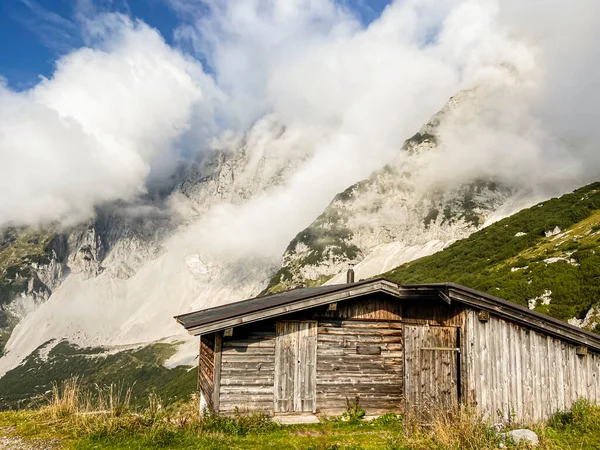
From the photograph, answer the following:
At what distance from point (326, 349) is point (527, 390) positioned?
6153 millimetres

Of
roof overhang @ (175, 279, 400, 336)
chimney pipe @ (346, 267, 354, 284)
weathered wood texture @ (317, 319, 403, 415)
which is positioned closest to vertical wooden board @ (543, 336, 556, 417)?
roof overhang @ (175, 279, 400, 336)

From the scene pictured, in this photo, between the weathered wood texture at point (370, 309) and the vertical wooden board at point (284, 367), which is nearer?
the vertical wooden board at point (284, 367)

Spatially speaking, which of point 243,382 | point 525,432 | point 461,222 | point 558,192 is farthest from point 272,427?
point 461,222

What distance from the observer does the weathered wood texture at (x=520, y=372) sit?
12.1 metres

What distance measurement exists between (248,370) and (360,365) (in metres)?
3.88

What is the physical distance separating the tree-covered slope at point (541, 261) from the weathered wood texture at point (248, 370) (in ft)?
67.2

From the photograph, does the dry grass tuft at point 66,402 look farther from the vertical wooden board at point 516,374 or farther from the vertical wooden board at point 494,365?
the vertical wooden board at point 516,374

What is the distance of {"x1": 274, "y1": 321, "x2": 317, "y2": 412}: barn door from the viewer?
581 inches

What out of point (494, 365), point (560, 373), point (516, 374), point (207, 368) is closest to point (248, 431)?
point (207, 368)

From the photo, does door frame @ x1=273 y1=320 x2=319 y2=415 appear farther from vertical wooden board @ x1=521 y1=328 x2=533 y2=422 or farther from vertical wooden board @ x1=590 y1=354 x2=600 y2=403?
vertical wooden board @ x1=590 y1=354 x2=600 y2=403

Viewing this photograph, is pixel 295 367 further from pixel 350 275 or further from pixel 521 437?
pixel 521 437

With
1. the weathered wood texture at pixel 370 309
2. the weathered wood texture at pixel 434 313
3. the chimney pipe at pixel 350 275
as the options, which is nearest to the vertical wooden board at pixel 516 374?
the weathered wood texture at pixel 434 313

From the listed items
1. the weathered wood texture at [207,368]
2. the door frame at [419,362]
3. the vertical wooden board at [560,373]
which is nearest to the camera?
the door frame at [419,362]

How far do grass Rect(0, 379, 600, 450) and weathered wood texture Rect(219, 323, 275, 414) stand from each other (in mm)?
576
